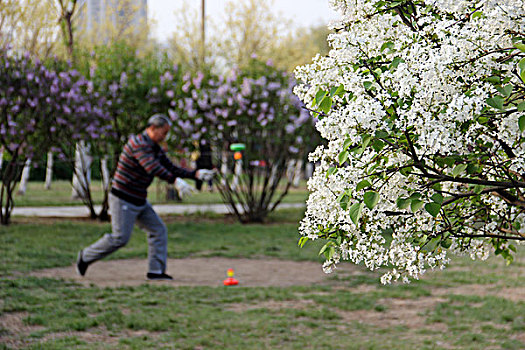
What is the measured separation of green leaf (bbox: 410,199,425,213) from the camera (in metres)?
2.66

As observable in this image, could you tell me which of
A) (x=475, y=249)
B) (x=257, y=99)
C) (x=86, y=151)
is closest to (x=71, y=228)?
(x=86, y=151)

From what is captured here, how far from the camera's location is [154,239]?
7742mm

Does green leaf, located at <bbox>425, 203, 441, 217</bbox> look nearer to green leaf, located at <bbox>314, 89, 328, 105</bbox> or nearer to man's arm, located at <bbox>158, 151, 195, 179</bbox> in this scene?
green leaf, located at <bbox>314, 89, 328, 105</bbox>

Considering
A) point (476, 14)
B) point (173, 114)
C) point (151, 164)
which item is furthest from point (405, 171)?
point (173, 114)

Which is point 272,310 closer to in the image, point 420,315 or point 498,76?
point 420,315

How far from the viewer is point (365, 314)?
20.2ft

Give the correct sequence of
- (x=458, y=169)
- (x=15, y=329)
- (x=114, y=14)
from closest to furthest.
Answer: (x=458, y=169) < (x=15, y=329) < (x=114, y=14)

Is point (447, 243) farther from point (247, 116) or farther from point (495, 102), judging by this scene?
point (247, 116)

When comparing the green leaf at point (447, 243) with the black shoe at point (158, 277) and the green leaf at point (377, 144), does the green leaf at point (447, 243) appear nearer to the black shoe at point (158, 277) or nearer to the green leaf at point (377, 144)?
the green leaf at point (377, 144)

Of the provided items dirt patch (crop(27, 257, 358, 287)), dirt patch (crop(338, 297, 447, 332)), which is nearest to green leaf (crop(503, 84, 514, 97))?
dirt patch (crop(338, 297, 447, 332))

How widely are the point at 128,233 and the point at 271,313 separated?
2211mm

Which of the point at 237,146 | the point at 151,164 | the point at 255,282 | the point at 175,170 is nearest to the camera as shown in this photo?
the point at 151,164

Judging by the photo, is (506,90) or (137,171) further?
(137,171)

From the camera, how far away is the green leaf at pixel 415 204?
2.66m
